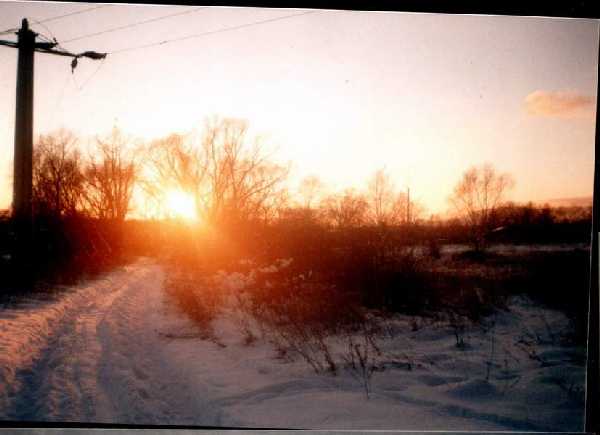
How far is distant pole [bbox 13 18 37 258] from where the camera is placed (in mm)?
4898

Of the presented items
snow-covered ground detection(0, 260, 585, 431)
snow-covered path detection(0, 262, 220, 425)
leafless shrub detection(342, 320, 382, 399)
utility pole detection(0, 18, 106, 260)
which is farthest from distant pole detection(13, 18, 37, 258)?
leafless shrub detection(342, 320, 382, 399)

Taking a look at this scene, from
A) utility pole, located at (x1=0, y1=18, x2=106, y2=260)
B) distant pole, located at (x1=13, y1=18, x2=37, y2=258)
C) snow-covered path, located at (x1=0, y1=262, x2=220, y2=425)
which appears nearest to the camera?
snow-covered path, located at (x1=0, y1=262, x2=220, y2=425)

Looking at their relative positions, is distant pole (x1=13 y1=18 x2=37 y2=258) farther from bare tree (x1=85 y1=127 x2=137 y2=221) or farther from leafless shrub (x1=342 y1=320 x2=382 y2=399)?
leafless shrub (x1=342 y1=320 x2=382 y2=399)

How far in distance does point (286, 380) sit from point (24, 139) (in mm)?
5649

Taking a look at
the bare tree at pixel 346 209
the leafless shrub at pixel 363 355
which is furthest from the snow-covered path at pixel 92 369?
the bare tree at pixel 346 209

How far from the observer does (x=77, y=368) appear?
3.85 metres

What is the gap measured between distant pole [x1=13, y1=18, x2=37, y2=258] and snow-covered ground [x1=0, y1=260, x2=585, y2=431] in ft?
7.17

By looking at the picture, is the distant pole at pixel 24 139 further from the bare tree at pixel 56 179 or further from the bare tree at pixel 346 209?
the bare tree at pixel 346 209

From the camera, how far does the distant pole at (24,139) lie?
4.90 metres

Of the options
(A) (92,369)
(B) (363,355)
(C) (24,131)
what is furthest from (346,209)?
(C) (24,131)

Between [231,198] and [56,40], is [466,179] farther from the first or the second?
[56,40]

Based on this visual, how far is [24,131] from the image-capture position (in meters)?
5.65

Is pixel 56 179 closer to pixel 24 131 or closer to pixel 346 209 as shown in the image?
pixel 24 131

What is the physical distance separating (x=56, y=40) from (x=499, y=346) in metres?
6.76
